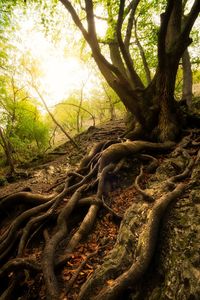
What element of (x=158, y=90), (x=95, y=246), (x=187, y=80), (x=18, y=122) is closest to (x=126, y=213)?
(x=95, y=246)

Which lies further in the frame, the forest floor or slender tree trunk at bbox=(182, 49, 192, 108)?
slender tree trunk at bbox=(182, 49, 192, 108)

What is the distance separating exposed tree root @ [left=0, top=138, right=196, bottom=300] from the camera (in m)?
2.57

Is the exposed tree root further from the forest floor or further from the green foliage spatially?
the green foliage

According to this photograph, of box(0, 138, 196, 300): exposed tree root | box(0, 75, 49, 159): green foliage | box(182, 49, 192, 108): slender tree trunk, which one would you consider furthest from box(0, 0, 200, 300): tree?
box(0, 75, 49, 159): green foliage

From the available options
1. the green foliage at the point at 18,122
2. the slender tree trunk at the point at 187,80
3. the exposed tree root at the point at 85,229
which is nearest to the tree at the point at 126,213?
the exposed tree root at the point at 85,229

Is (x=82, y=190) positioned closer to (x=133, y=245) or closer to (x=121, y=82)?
(x=133, y=245)

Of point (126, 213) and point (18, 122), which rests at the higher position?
point (18, 122)

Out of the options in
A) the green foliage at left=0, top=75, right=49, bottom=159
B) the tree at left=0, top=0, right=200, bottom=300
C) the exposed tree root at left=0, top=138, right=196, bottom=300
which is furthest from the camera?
the green foliage at left=0, top=75, right=49, bottom=159

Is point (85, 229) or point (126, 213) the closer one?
point (126, 213)

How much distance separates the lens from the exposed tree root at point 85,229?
2570 millimetres

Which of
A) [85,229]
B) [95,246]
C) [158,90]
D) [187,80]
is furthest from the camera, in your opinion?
[187,80]

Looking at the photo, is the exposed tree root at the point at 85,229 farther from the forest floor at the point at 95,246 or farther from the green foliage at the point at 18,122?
the green foliage at the point at 18,122

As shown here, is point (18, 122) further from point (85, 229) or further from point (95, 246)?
point (95, 246)

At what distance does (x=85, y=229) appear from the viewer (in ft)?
12.9
